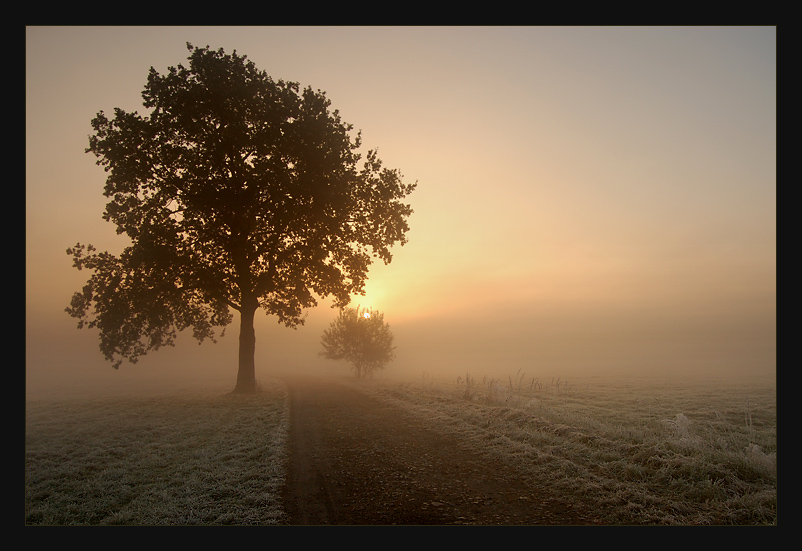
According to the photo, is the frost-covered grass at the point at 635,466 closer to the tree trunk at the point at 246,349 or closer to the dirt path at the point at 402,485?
the dirt path at the point at 402,485

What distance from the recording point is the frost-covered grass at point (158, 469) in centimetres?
750

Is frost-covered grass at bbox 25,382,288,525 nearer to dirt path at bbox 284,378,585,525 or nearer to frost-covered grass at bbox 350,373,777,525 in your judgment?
dirt path at bbox 284,378,585,525

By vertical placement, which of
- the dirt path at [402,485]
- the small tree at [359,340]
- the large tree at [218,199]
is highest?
the large tree at [218,199]

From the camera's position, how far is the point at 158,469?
10.4m

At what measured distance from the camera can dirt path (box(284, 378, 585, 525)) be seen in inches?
274

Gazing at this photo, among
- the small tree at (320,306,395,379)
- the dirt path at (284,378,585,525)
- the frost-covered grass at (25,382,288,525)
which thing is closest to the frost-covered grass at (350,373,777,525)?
the dirt path at (284,378,585,525)

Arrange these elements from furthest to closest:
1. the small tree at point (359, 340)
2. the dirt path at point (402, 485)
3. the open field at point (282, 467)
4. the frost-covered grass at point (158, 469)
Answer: the small tree at point (359, 340), the frost-covered grass at point (158, 469), the open field at point (282, 467), the dirt path at point (402, 485)

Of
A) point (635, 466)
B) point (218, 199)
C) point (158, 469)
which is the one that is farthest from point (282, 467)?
point (218, 199)

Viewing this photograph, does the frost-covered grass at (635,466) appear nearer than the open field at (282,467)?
Yes

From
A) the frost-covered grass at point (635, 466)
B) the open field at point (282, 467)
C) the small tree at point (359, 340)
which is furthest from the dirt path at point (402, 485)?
the small tree at point (359, 340)

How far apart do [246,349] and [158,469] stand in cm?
1680

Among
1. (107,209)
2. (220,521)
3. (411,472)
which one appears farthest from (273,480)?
(107,209)

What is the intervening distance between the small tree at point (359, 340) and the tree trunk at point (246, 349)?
1224 inches

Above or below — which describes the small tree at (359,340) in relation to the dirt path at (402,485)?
below
